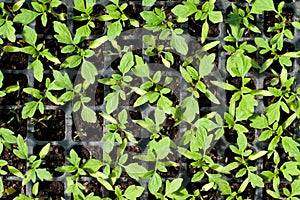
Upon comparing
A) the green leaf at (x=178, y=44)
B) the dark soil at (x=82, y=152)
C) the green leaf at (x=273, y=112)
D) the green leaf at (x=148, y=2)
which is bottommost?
the dark soil at (x=82, y=152)

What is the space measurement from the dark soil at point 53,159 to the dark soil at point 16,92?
0.13 m

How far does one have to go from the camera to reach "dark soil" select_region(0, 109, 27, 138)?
146 cm

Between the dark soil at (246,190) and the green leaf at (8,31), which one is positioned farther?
the dark soil at (246,190)

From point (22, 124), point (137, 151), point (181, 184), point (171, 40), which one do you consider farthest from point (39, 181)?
point (171, 40)

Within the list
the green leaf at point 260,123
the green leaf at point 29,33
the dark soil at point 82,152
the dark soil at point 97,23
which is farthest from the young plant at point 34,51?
the green leaf at point 260,123

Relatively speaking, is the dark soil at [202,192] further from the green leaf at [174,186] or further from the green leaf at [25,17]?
the green leaf at [25,17]

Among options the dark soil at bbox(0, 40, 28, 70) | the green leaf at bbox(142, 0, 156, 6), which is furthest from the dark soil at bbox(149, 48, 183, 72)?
the dark soil at bbox(0, 40, 28, 70)

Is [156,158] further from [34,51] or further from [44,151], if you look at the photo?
[34,51]

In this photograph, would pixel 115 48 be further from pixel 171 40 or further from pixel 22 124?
pixel 22 124

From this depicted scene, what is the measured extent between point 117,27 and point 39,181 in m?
0.45

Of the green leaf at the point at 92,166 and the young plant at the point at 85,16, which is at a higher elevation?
the young plant at the point at 85,16

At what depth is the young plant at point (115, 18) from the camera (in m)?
1.40

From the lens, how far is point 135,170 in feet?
4.66

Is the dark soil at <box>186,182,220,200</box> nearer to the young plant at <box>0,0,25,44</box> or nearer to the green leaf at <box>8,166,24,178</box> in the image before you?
the green leaf at <box>8,166,24,178</box>
